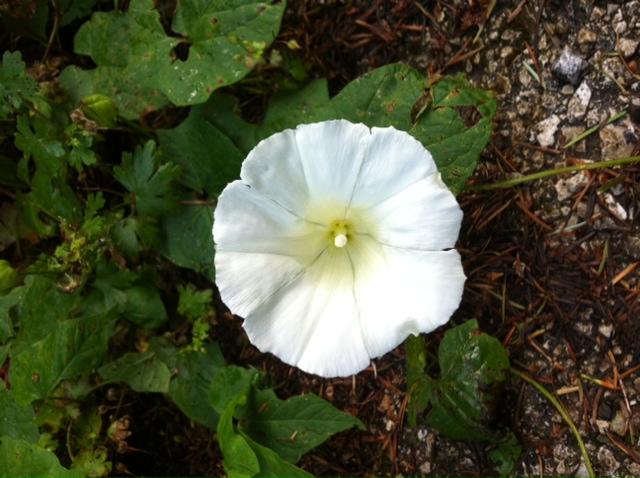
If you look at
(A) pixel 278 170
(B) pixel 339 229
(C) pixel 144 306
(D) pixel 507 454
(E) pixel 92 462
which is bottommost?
(E) pixel 92 462

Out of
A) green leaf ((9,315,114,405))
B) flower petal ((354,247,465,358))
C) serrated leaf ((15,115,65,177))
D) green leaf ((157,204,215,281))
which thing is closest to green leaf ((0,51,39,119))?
serrated leaf ((15,115,65,177))

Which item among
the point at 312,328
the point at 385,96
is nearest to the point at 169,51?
the point at 385,96

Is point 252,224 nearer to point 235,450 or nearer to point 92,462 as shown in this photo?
point 235,450

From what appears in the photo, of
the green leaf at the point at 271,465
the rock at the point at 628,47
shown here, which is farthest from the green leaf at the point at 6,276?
the rock at the point at 628,47

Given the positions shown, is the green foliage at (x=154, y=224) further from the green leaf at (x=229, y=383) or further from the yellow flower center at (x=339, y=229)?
the yellow flower center at (x=339, y=229)

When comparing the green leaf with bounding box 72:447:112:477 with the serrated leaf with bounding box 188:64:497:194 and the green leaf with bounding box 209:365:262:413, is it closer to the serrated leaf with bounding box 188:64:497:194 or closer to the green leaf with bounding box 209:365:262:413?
the green leaf with bounding box 209:365:262:413
